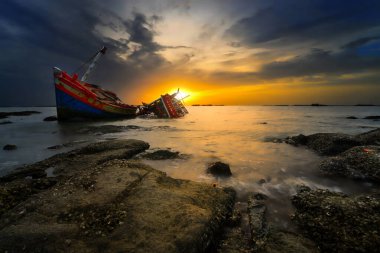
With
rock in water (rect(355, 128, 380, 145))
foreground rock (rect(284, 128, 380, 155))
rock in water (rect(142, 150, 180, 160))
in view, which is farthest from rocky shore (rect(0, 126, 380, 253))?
rock in water (rect(355, 128, 380, 145))

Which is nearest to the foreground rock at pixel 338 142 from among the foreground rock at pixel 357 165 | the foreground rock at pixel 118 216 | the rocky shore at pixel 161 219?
the foreground rock at pixel 357 165

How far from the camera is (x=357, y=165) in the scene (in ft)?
21.9

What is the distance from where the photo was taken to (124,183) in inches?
180

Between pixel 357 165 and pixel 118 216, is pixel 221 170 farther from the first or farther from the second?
pixel 118 216

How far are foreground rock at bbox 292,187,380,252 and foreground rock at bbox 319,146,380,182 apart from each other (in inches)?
94.2

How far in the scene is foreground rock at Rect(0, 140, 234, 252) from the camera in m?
2.83

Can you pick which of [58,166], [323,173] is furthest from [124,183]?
[323,173]

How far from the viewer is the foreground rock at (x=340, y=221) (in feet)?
10.3

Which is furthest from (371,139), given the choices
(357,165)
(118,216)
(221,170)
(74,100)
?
(74,100)

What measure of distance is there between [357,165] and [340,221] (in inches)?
159

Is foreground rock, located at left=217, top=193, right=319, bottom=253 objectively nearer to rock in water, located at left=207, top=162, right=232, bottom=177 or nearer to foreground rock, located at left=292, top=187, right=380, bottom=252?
foreground rock, located at left=292, top=187, right=380, bottom=252

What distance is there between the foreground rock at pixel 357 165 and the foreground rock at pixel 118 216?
393 centimetres

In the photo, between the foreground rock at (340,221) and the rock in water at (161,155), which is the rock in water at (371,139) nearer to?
the foreground rock at (340,221)

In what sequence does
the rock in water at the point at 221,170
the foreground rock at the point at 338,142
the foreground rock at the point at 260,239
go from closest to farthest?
the foreground rock at the point at 260,239 → the rock in water at the point at 221,170 → the foreground rock at the point at 338,142
